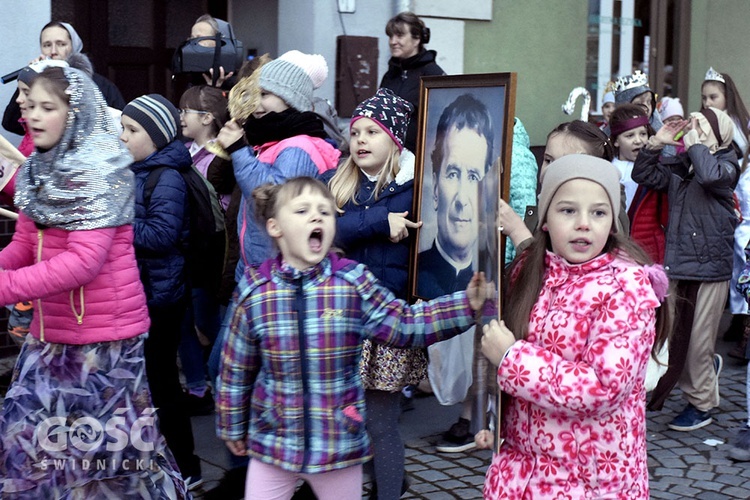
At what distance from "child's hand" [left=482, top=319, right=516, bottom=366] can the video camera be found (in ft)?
14.3

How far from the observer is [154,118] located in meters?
4.84

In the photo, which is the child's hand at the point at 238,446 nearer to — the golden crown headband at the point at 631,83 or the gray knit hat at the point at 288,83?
the gray knit hat at the point at 288,83

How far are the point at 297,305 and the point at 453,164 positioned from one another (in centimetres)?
110

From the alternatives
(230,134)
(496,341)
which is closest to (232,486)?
(230,134)

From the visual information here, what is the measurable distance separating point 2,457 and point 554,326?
2.15 metres

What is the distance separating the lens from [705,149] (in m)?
5.96

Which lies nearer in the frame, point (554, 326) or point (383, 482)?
point (554, 326)

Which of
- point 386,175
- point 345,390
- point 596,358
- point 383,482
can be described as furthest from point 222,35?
point 596,358

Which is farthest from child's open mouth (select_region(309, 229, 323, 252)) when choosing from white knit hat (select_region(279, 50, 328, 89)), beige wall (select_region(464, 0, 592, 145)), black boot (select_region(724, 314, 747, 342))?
beige wall (select_region(464, 0, 592, 145))

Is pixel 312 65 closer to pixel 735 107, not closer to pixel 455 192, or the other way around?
pixel 455 192

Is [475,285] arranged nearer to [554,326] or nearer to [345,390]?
[554,326]

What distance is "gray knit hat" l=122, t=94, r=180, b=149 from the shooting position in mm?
4832

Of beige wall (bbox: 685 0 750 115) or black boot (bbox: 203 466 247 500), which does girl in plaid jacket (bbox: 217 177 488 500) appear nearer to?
black boot (bbox: 203 466 247 500)

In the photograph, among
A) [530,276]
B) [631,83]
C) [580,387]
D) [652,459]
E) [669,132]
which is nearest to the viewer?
[580,387]
